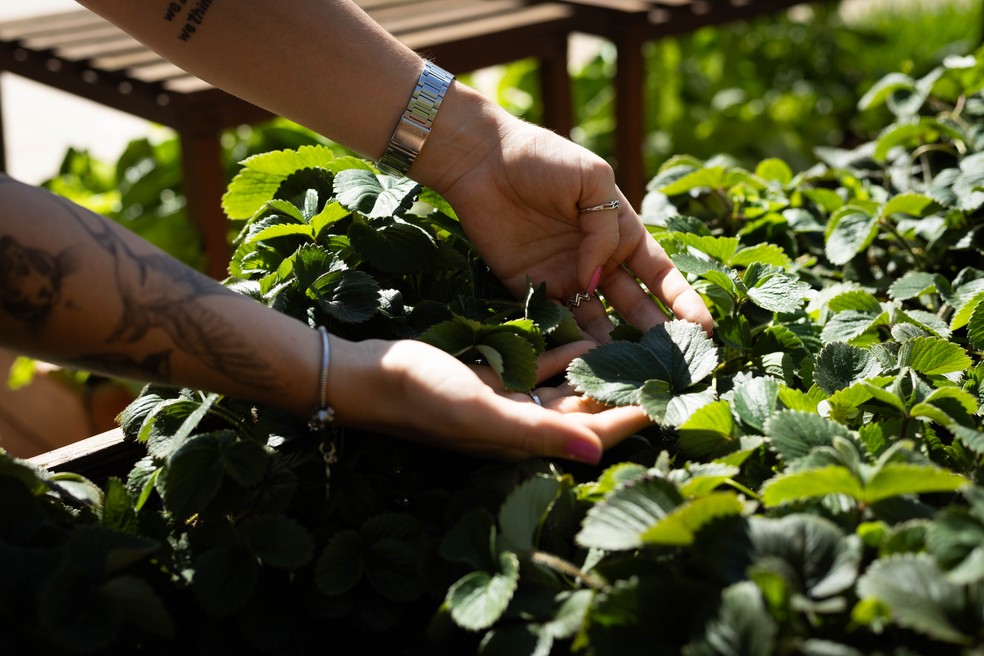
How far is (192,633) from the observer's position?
2.89 feet

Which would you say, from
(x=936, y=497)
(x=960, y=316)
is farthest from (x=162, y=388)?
(x=960, y=316)

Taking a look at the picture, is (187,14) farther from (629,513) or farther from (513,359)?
(629,513)

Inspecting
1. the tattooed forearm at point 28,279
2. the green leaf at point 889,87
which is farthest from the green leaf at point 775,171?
the tattooed forearm at point 28,279

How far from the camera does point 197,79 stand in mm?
2180

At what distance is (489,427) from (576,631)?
0.20 metres

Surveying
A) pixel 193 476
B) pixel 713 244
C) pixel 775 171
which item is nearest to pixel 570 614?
pixel 193 476

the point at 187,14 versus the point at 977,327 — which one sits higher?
the point at 187,14

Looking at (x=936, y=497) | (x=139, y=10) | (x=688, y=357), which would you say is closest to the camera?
(x=936, y=497)

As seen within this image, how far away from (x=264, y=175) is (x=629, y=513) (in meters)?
0.68

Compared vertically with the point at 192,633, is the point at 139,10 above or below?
above

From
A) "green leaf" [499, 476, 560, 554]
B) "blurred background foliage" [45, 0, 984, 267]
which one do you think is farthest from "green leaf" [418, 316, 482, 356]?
"blurred background foliage" [45, 0, 984, 267]

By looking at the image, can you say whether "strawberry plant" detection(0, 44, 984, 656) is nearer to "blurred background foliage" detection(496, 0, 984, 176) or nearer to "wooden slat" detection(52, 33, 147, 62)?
"wooden slat" detection(52, 33, 147, 62)

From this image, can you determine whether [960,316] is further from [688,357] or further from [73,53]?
[73,53]

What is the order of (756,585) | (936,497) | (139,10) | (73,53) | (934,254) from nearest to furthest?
1. (756,585)
2. (936,497)
3. (139,10)
4. (934,254)
5. (73,53)
